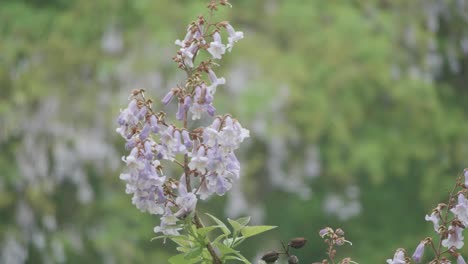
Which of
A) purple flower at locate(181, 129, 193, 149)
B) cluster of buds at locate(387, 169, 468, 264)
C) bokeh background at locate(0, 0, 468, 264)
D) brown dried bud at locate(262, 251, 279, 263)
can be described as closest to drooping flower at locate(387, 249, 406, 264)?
cluster of buds at locate(387, 169, 468, 264)

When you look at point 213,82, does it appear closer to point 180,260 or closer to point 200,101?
point 200,101

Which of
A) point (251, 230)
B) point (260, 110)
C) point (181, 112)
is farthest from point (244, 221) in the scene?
point (260, 110)

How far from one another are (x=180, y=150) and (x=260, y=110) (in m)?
6.68

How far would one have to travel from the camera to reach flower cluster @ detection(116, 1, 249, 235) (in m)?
1.89

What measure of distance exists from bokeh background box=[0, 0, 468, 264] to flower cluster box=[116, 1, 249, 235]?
6.58 m

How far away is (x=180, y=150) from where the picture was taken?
190cm

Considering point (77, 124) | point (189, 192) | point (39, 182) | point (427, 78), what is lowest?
point (189, 192)

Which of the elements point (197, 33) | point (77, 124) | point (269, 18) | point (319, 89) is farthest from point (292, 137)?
point (197, 33)

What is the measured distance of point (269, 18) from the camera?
30.4 feet

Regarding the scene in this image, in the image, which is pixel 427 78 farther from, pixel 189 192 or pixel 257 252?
pixel 189 192

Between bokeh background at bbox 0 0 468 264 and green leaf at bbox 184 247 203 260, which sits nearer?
green leaf at bbox 184 247 203 260

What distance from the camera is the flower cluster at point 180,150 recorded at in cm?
189

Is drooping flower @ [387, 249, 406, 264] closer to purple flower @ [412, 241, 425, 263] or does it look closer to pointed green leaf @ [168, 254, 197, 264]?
purple flower @ [412, 241, 425, 263]

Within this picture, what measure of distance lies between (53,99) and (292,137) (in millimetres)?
2367
